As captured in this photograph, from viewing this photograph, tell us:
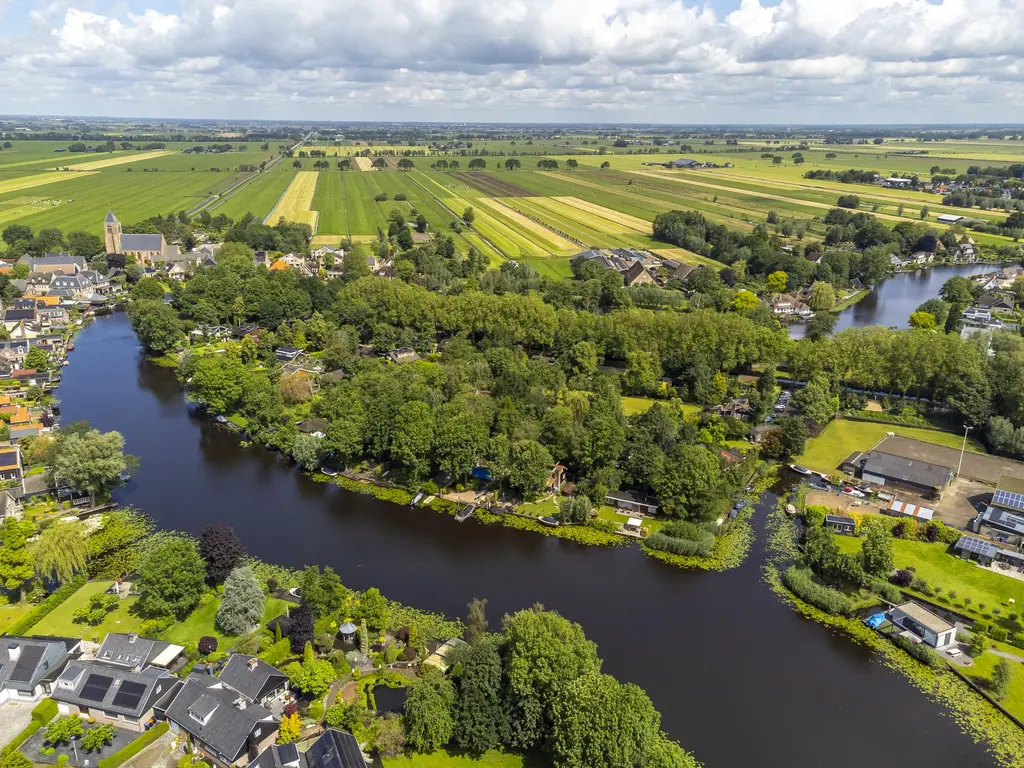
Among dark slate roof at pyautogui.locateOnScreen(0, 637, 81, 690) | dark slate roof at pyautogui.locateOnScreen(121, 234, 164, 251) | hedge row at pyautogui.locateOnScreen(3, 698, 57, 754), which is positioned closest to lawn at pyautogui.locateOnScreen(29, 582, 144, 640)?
dark slate roof at pyautogui.locateOnScreen(0, 637, 81, 690)

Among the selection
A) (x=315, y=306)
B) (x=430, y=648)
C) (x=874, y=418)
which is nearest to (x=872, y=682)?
(x=430, y=648)

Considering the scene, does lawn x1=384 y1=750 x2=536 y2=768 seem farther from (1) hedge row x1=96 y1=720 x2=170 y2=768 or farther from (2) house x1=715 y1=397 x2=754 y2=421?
(2) house x1=715 y1=397 x2=754 y2=421

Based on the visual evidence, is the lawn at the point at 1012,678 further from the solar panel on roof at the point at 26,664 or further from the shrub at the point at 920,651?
the solar panel on roof at the point at 26,664

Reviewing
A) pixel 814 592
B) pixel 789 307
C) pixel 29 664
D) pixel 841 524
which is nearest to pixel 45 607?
pixel 29 664

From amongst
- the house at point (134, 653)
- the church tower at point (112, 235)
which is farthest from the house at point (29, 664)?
the church tower at point (112, 235)

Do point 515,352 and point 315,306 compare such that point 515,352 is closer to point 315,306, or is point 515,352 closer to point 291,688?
point 315,306

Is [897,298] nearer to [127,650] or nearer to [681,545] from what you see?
[681,545]
